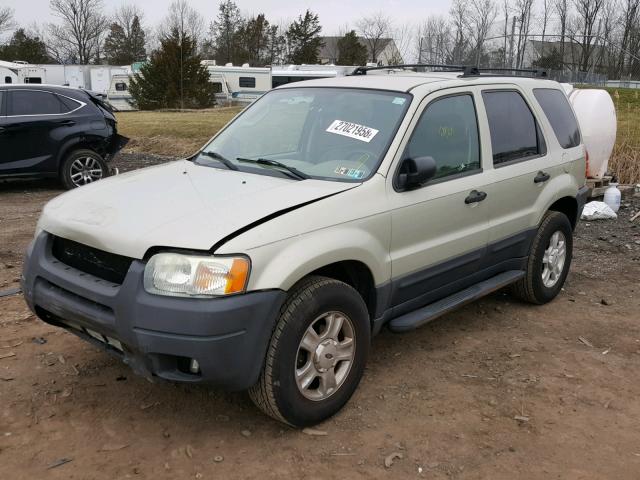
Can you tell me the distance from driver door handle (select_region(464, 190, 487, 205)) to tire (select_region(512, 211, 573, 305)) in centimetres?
98

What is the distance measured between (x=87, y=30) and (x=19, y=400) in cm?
7474

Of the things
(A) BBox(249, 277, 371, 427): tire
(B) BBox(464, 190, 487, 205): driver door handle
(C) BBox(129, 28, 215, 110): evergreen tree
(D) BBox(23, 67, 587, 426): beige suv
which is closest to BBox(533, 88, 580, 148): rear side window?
(D) BBox(23, 67, 587, 426): beige suv

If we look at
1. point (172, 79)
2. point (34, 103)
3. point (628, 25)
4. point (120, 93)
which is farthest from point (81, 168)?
point (628, 25)

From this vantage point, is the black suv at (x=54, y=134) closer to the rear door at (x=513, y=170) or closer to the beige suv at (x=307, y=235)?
the beige suv at (x=307, y=235)

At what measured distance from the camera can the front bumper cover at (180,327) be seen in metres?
2.82

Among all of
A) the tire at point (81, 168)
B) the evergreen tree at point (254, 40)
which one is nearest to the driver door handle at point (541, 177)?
the tire at point (81, 168)

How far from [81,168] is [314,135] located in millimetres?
7011

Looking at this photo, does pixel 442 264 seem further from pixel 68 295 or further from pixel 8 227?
pixel 8 227

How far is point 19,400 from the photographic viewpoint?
3.57m

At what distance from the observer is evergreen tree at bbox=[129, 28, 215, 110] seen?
105 ft

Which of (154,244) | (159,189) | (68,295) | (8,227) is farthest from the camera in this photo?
(8,227)

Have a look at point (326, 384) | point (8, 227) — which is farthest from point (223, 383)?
point (8, 227)

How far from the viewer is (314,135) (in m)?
4.05

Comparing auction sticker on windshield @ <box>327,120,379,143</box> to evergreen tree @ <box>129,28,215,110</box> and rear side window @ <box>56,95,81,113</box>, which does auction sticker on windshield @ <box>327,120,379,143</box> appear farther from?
evergreen tree @ <box>129,28,215,110</box>
